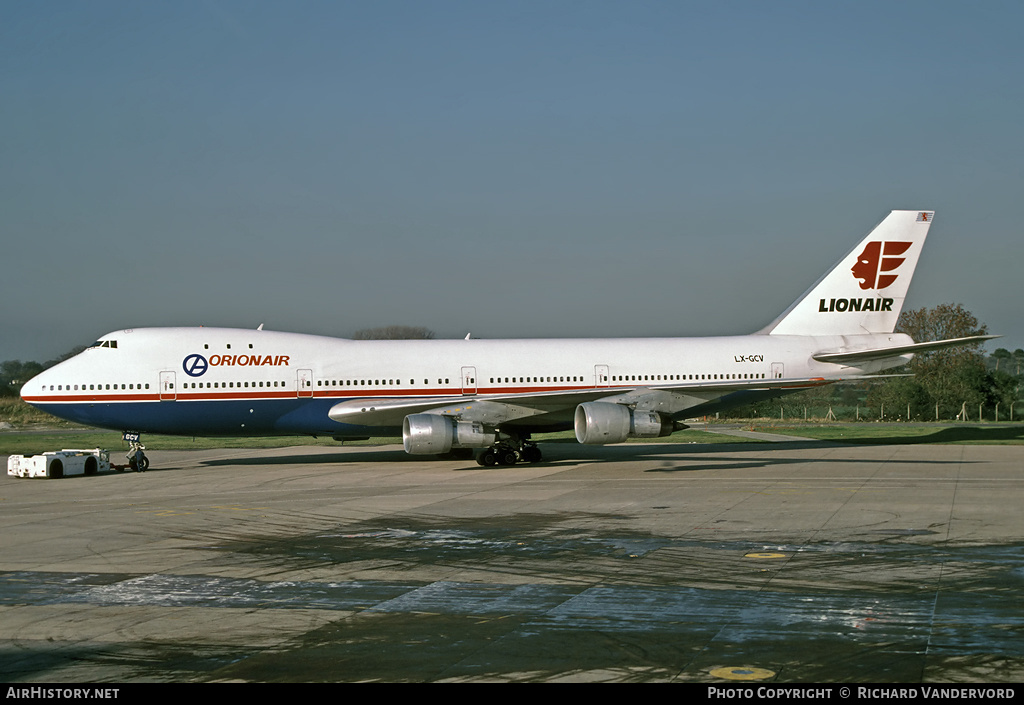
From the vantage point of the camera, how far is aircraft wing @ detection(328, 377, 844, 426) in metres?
27.1

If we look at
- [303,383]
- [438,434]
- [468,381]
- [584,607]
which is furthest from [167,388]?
[584,607]

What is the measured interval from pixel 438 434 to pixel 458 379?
13.3 ft

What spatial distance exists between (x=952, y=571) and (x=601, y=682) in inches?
262

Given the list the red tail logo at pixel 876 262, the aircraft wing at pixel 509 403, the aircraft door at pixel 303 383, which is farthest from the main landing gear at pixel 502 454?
the red tail logo at pixel 876 262

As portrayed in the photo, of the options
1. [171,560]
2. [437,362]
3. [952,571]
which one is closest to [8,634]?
[171,560]

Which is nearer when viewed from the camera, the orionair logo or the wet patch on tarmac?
the wet patch on tarmac

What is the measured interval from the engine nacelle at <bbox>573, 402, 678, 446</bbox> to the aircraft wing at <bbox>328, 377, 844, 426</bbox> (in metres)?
0.88

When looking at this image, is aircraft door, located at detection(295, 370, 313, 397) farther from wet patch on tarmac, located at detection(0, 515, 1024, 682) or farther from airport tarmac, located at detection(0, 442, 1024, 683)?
wet patch on tarmac, located at detection(0, 515, 1024, 682)

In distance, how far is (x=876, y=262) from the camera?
32344 mm

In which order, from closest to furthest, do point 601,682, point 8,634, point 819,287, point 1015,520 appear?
1. point 601,682
2. point 8,634
3. point 1015,520
4. point 819,287

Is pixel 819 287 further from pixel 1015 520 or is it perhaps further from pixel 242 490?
pixel 242 490

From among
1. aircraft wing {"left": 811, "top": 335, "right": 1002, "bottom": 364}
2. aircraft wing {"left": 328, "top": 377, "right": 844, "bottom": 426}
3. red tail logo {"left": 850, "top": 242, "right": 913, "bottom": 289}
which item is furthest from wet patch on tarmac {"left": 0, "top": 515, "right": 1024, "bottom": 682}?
red tail logo {"left": 850, "top": 242, "right": 913, "bottom": 289}

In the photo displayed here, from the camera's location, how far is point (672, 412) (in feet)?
90.3

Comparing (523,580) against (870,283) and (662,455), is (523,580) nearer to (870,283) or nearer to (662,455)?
(662,455)
